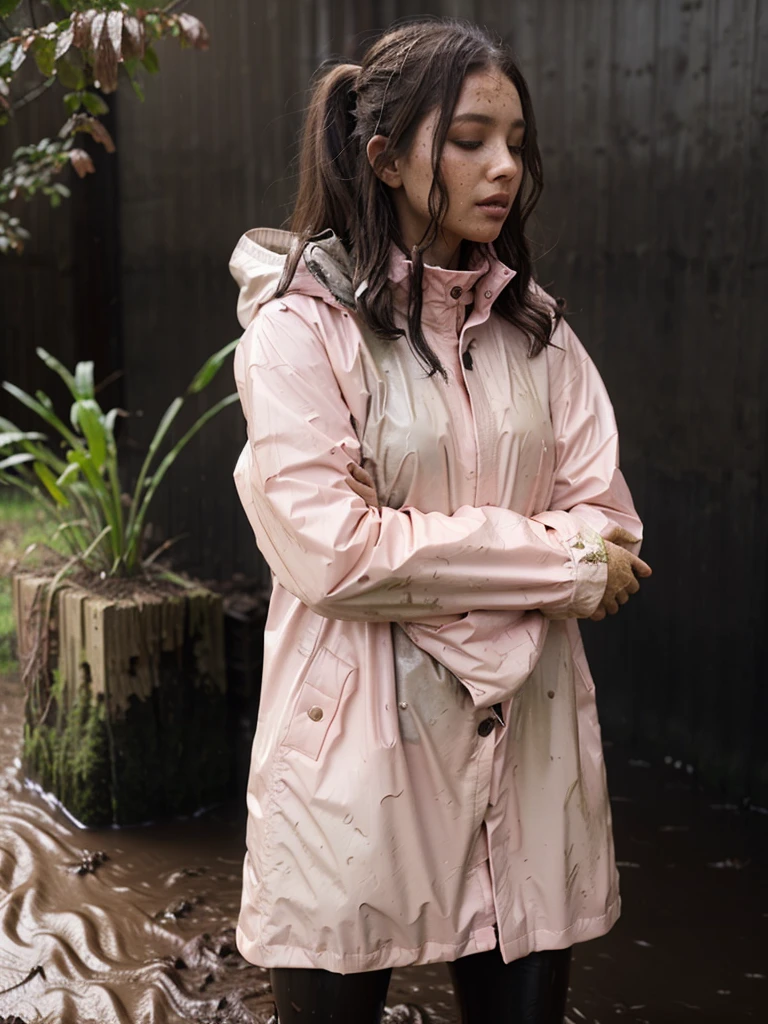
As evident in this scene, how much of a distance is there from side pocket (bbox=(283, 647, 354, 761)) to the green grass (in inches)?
170

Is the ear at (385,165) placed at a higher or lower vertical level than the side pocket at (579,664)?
higher

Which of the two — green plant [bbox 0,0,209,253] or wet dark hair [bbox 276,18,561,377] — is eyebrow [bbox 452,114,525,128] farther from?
green plant [bbox 0,0,209,253]

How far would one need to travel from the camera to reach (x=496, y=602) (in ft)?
5.96

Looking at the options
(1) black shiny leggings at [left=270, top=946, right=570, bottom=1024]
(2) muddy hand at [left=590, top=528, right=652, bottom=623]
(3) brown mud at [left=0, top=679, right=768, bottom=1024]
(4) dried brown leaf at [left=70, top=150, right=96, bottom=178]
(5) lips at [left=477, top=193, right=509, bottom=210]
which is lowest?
(3) brown mud at [left=0, top=679, right=768, bottom=1024]

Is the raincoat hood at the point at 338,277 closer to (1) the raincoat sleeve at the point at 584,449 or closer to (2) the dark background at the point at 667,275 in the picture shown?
(1) the raincoat sleeve at the point at 584,449

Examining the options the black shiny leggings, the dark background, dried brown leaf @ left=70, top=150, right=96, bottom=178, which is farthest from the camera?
the dark background

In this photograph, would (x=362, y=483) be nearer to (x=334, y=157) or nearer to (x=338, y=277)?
(x=338, y=277)

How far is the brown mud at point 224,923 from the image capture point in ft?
9.64

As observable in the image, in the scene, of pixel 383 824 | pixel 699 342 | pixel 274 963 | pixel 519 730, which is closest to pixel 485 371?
pixel 519 730

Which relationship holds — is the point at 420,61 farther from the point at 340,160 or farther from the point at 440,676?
the point at 440,676

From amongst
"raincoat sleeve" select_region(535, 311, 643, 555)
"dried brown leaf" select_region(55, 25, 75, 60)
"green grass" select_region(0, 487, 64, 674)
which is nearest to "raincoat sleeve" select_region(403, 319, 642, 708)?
"raincoat sleeve" select_region(535, 311, 643, 555)

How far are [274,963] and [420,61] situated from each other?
145 centimetres

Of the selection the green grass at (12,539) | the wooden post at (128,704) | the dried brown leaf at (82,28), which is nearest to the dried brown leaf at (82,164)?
the dried brown leaf at (82,28)

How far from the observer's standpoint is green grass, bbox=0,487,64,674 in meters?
6.02
